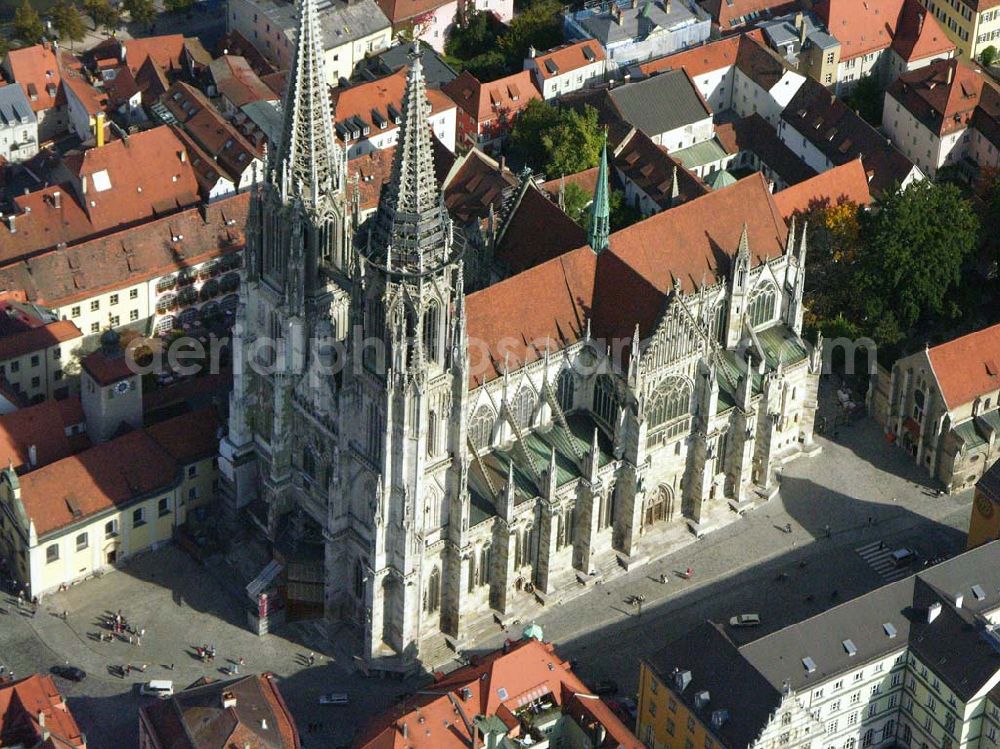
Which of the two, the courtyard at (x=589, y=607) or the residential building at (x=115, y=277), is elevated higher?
the residential building at (x=115, y=277)

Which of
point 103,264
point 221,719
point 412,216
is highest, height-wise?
point 412,216

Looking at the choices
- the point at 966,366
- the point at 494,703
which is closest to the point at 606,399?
the point at 494,703

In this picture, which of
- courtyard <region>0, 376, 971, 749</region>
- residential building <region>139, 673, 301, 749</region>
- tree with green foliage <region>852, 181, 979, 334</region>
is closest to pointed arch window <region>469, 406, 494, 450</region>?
courtyard <region>0, 376, 971, 749</region>

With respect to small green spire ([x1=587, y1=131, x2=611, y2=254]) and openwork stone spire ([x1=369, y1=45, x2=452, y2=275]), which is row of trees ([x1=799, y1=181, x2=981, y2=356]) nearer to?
small green spire ([x1=587, y1=131, x2=611, y2=254])

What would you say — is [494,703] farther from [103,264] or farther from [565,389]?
[103,264]

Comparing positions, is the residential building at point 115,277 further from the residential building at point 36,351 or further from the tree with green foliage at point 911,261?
the tree with green foliage at point 911,261

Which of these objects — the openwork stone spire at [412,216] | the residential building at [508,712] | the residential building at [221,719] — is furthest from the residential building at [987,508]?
the residential building at [221,719]

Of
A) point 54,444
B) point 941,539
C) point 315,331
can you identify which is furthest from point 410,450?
point 941,539
